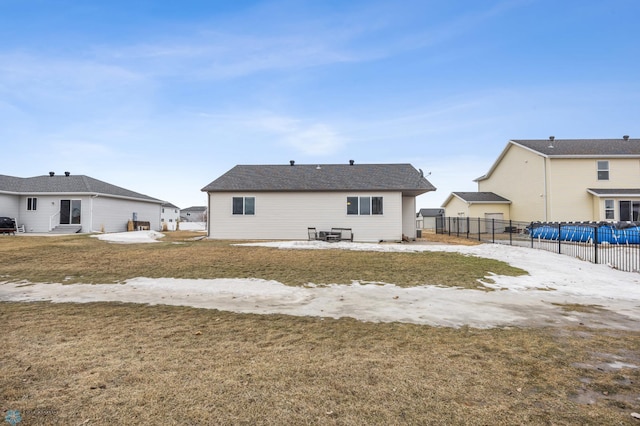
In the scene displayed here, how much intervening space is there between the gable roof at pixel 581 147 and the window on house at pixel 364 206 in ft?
54.5

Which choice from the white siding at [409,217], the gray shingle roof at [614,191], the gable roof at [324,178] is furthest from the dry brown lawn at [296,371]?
the gray shingle roof at [614,191]

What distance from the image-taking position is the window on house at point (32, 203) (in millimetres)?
25484

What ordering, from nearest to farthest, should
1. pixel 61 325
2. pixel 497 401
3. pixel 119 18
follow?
pixel 497 401, pixel 61 325, pixel 119 18

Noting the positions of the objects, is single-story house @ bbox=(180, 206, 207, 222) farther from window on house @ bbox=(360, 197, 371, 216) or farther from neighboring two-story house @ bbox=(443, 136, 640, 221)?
neighboring two-story house @ bbox=(443, 136, 640, 221)

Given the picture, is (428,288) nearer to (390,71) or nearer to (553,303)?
(553,303)

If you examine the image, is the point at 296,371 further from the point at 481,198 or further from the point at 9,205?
the point at 481,198

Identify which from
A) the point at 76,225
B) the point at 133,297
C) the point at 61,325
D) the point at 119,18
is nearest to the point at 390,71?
the point at 119,18

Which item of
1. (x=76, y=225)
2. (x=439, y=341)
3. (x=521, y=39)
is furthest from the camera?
(x=76, y=225)

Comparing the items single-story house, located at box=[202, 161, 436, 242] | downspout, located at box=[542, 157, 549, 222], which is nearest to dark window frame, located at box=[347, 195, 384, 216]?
single-story house, located at box=[202, 161, 436, 242]

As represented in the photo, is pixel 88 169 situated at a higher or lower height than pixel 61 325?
higher

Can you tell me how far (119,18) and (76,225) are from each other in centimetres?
1714

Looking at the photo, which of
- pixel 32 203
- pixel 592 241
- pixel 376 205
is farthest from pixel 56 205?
pixel 592 241

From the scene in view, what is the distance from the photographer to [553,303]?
23.2ft

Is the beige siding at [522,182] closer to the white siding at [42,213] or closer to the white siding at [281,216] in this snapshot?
the white siding at [281,216]
